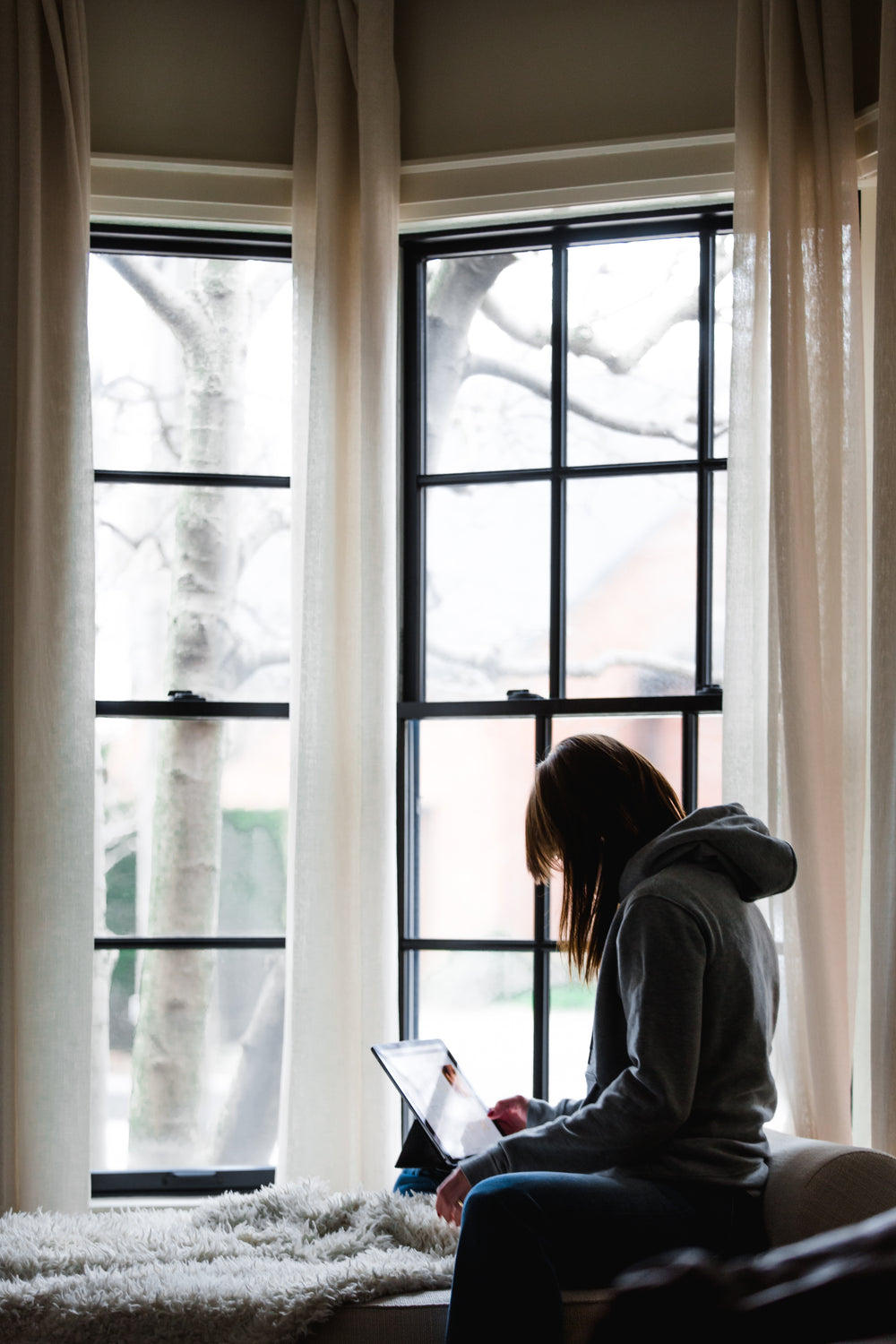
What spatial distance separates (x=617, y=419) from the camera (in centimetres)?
284

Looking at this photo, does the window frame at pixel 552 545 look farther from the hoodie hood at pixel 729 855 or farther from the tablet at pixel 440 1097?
the hoodie hood at pixel 729 855

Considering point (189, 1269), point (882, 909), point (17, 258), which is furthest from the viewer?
point (17, 258)

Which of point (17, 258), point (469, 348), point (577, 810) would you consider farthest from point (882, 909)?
point (17, 258)

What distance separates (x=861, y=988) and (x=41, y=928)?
5.92ft

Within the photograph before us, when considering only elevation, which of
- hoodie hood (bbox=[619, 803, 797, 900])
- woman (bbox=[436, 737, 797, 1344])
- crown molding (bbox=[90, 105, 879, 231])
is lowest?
woman (bbox=[436, 737, 797, 1344])

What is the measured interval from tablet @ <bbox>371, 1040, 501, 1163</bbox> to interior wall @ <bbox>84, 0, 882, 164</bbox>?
2.10 metres

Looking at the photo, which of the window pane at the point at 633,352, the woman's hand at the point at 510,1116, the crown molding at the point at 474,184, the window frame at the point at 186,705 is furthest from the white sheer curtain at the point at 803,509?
the window frame at the point at 186,705

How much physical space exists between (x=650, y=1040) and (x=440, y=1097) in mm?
650

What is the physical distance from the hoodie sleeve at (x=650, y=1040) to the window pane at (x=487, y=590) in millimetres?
1256

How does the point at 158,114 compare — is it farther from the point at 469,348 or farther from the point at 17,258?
the point at 469,348

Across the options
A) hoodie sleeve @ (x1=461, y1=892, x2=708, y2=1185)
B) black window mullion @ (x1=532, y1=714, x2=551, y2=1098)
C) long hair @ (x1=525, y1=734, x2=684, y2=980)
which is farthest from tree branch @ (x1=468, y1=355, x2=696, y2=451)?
hoodie sleeve @ (x1=461, y1=892, x2=708, y2=1185)

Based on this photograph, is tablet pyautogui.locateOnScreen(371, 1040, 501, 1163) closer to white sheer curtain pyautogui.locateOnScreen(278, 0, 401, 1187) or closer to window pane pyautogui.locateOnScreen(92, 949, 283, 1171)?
white sheer curtain pyautogui.locateOnScreen(278, 0, 401, 1187)

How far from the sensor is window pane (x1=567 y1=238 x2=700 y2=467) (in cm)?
281

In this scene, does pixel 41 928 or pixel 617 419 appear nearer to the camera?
pixel 41 928
